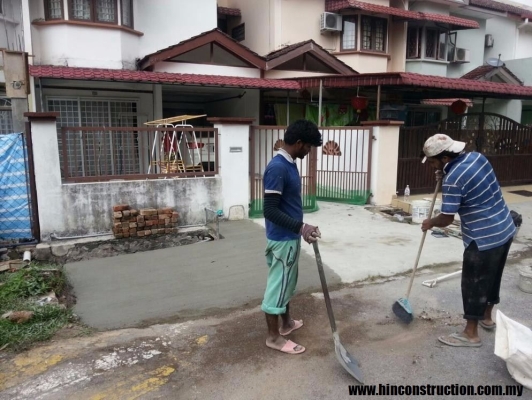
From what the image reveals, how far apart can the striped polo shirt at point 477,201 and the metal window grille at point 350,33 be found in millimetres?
11380

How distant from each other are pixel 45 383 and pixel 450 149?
134 inches

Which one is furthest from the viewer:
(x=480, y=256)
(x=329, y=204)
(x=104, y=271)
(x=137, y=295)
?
(x=329, y=204)

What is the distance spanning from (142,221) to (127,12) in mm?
6183

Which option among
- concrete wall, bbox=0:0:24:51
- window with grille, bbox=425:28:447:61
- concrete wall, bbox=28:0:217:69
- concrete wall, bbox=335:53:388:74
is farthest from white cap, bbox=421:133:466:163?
window with grille, bbox=425:28:447:61

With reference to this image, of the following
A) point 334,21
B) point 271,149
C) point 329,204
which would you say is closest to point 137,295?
point 271,149

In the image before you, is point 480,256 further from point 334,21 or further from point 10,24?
point 334,21

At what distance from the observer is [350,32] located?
13516mm

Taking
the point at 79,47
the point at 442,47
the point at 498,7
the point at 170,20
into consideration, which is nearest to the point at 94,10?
the point at 79,47

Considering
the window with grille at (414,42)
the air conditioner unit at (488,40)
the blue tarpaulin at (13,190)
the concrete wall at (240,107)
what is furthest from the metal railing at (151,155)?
the air conditioner unit at (488,40)

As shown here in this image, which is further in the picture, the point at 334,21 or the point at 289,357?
the point at 334,21

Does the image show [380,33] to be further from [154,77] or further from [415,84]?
[154,77]

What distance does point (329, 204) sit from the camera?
9141 millimetres

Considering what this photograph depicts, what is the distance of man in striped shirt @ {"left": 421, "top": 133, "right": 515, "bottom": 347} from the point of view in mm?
3125

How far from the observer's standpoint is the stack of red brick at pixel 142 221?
250 inches
